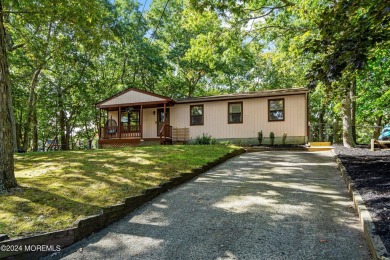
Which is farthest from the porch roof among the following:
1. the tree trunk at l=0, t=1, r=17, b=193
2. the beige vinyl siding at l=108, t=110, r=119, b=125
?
the tree trunk at l=0, t=1, r=17, b=193

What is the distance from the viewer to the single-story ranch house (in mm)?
13477

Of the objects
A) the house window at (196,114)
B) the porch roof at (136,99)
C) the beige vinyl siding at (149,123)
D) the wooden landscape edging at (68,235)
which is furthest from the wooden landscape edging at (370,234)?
the beige vinyl siding at (149,123)

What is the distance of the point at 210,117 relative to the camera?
15117 millimetres

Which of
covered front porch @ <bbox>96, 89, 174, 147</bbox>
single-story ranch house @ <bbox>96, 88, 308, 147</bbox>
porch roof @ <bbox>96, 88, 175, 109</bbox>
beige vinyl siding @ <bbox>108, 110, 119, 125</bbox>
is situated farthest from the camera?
beige vinyl siding @ <bbox>108, 110, 119, 125</bbox>

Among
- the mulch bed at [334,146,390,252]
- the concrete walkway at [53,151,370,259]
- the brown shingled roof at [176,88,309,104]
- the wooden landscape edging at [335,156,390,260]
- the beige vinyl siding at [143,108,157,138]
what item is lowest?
the concrete walkway at [53,151,370,259]

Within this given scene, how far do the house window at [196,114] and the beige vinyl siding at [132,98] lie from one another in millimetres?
2072

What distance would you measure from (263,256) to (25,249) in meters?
2.78

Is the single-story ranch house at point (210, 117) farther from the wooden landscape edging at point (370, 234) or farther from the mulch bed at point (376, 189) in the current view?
the wooden landscape edging at point (370, 234)

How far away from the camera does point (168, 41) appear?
2342cm

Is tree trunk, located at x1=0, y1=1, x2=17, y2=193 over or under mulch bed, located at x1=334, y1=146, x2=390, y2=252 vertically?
over

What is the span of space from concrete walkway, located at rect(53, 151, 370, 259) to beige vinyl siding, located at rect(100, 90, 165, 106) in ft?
33.8

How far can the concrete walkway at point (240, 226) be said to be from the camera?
2961 mm

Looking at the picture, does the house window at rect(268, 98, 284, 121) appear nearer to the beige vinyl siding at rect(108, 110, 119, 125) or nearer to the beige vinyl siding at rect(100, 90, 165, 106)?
the beige vinyl siding at rect(100, 90, 165, 106)

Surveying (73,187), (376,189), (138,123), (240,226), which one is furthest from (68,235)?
(138,123)
